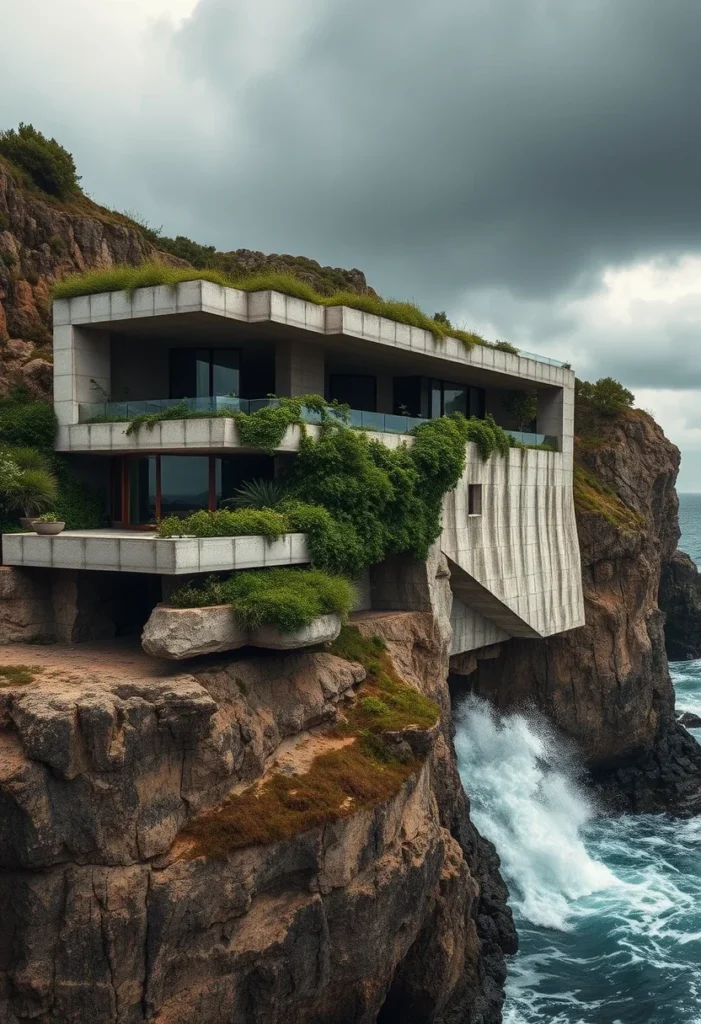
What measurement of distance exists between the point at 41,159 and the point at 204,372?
59.0ft

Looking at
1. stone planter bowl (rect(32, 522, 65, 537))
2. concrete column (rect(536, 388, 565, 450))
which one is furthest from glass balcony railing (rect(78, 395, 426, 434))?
concrete column (rect(536, 388, 565, 450))

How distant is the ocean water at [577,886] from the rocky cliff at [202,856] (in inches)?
265

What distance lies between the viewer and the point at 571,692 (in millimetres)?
40844

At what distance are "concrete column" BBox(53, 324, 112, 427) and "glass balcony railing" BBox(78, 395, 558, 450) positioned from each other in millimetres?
318

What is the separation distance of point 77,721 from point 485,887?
1711cm

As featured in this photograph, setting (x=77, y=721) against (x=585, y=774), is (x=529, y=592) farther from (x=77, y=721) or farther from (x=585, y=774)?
(x=77, y=721)

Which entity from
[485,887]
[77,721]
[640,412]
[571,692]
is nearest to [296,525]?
[77,721]

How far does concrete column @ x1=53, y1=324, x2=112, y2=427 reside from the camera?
27906 millimetres

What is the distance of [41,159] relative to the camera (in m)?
40.8

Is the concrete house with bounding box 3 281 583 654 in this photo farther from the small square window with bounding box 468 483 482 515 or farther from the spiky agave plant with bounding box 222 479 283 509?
the spiky agave plant with bounding box 222 479 283 509

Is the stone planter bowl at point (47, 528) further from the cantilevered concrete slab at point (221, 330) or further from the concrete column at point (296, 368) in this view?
the concrete column at point (296, 368)

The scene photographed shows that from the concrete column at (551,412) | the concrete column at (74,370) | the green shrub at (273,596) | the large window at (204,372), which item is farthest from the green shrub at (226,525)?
the concrete column at (551,412)

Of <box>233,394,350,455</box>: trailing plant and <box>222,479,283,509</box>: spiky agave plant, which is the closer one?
<box>233,394,350,455</box>: trailing plant

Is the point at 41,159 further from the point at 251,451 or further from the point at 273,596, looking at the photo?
the point at 273,596
